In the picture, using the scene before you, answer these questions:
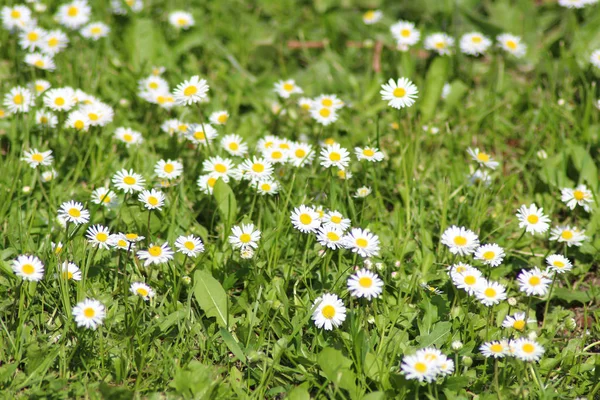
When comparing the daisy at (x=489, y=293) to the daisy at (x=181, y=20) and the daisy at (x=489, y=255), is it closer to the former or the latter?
the daisy at (x=489, y=255)

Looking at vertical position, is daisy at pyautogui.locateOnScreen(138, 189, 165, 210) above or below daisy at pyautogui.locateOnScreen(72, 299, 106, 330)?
above

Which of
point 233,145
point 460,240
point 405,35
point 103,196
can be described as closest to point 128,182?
point 103,196

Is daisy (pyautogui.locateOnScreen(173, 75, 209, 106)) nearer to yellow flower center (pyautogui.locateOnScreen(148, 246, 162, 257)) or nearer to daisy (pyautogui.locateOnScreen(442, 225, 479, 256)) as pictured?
yellow flower center (pyautogui.locateOnScreen(148, 246, 162, 257))

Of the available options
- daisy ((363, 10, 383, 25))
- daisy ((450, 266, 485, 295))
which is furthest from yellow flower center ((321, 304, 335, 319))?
daisy ((363, 10, 383, 25))

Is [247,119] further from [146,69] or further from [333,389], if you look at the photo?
[333,389]

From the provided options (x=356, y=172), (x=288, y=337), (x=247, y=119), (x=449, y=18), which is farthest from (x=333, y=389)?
(x=449, y=18)

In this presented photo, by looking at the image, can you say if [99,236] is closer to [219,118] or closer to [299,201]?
[299,201]
